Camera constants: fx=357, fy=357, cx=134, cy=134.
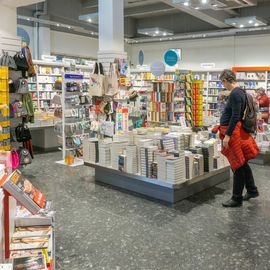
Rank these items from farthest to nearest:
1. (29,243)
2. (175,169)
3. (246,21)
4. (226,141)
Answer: (246,21) → (175,169) → (226,141) → (29,243)

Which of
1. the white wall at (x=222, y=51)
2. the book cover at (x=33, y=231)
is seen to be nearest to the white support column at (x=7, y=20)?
the book cover at (x=33, y=231)

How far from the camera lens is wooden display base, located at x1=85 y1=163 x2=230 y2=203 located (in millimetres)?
4812

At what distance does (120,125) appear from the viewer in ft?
22.9

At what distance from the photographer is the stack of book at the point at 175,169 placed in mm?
4598

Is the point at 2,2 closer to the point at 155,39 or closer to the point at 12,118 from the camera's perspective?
the point at 12,118

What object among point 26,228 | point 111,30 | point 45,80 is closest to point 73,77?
point 111,30

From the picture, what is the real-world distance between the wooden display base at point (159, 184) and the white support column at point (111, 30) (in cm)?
276

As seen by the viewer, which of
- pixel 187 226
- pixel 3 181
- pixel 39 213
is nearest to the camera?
pixel 3 181

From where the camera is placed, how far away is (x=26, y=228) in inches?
90.0

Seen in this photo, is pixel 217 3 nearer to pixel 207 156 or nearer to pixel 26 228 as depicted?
pixel 207 156

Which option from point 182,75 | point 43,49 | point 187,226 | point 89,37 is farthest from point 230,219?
point 89,37

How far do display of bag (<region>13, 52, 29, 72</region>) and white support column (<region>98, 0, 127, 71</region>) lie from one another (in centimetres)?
182

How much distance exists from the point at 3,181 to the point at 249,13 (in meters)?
14.5

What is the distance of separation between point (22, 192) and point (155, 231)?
2.09 m
